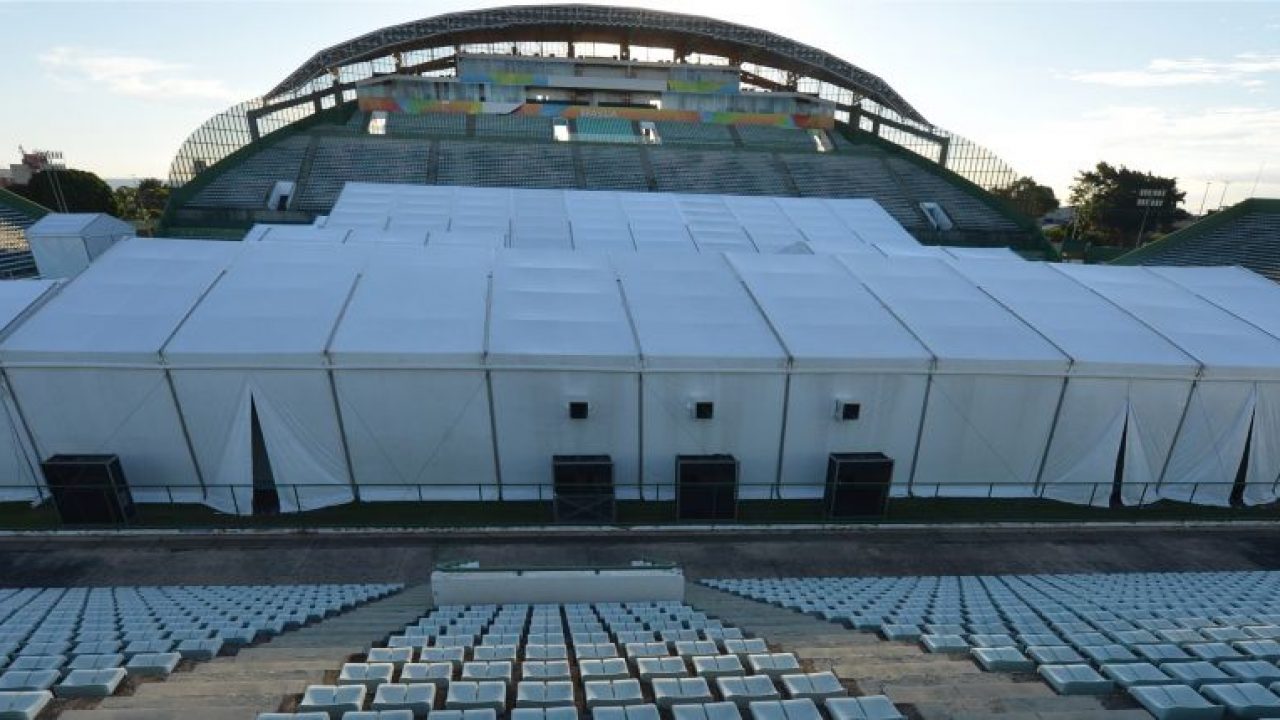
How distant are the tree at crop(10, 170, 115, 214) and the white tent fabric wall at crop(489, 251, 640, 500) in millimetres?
65010

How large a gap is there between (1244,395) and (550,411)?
17.6 m

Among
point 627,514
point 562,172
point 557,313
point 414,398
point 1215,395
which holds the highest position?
point 562,172

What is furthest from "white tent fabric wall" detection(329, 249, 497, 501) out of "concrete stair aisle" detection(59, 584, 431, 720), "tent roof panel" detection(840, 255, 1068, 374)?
"tent roof panel" detection(840, 255, 1068, 374)

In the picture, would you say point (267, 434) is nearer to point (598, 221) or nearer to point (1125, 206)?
point (598, 221)

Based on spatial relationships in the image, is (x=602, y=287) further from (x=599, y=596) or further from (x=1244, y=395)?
(x=1244, y=395)

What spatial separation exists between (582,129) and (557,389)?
47526 millimetres

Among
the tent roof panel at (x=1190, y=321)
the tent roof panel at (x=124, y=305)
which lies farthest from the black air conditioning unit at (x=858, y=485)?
the tent roof panel at (x=124, y=305)

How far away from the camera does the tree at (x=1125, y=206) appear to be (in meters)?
74.5

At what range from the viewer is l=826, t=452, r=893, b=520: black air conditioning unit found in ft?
44.9

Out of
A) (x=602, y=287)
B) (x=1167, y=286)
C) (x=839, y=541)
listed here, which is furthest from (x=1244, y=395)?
(x=602, y=287)

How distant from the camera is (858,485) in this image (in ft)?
45.3

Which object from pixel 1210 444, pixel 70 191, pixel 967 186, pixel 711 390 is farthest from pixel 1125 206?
pixel 70 191

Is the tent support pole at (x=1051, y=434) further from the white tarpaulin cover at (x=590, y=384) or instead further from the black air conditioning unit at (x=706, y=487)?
the black air conditioning unit at (x=706, y=487)

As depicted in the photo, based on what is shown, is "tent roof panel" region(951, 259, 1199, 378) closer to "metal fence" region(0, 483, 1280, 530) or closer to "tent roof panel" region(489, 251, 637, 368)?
"metal fence" region(0, 483, 1280, 530)
